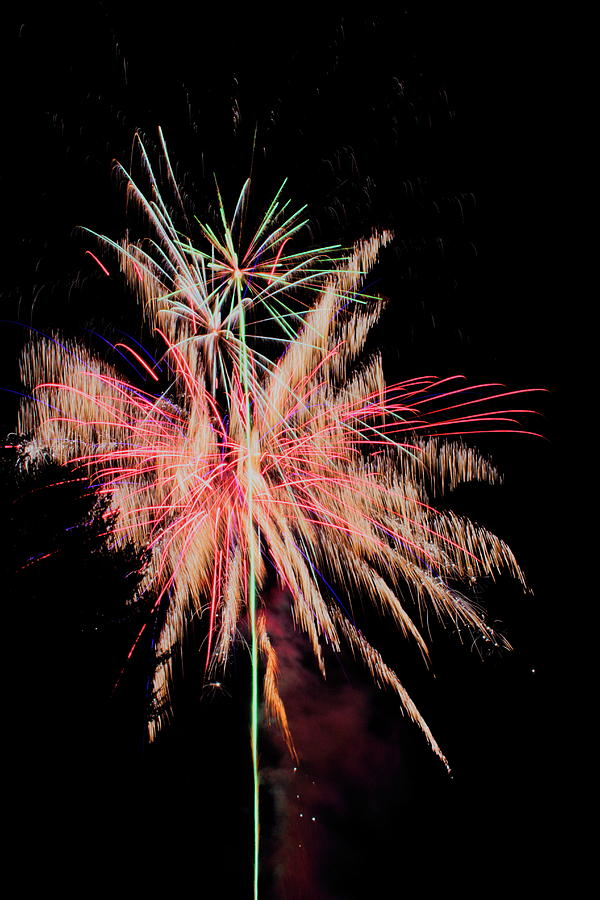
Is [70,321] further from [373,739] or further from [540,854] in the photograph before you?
[540,854]

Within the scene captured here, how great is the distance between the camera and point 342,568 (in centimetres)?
616

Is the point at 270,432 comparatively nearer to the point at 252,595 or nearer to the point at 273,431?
the point at 273,431

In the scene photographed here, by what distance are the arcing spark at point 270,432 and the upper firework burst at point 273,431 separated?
0.06 ft

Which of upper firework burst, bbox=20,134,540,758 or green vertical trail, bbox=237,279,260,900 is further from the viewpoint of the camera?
upper firework burst, bbox=20,134,540,758

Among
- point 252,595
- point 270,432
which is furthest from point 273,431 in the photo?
point 252,595

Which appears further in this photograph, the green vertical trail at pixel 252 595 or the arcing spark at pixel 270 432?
the arcing spark at pixel 270 432

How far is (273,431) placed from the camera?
602 centimetres

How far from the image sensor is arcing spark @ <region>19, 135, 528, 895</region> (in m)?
5.62

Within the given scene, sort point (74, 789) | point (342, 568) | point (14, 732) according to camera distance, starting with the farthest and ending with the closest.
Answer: point (342, 568) → point (74, 789) → point (14, 732)

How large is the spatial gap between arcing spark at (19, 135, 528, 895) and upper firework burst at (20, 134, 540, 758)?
2 cm

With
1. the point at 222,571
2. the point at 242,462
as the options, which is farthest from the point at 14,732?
the point at 242,462

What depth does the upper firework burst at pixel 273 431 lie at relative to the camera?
5.62 metres

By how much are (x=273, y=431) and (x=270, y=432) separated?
0.04m

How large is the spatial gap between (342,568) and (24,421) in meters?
4.16
